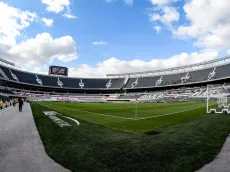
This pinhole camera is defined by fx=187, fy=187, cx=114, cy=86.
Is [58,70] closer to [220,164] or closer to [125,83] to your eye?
[125,83]

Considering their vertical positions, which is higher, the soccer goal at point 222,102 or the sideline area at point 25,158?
the soccer goal at point 222,102

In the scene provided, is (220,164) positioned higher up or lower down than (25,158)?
higher up

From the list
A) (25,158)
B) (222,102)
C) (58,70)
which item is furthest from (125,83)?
(25,158)

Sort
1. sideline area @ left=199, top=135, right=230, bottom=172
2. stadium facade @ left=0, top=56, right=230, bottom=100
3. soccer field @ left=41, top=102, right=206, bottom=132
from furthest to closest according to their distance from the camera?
stadium facade @ left=0, top=56, right=230, bottom=100
soccer field @ left=41, top=102, right=206, bottom=132
sideline area @ left=199, top=135, right=230, bottom=172

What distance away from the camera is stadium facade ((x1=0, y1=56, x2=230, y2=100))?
74825mm

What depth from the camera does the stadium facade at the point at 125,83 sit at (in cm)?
7482

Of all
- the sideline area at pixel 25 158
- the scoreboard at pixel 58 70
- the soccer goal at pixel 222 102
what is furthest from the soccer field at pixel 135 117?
the scoreboard at pixel 58 70

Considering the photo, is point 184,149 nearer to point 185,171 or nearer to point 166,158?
point 166,158

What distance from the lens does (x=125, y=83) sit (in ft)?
358

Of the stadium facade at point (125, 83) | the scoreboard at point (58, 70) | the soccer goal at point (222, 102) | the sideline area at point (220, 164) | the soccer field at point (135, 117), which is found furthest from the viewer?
the scoreboard at point (58, 70)

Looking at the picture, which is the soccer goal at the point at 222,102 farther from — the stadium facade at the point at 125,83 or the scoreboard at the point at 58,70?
the scoreboard at the point at 58,70

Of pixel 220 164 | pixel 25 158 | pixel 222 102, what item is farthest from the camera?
pixel 222 102

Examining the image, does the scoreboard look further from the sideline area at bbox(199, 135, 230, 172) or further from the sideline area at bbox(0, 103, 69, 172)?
the sideline area at bbox(199, 135, 230, 172)

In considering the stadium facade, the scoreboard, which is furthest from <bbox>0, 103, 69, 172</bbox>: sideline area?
the scoreboard
